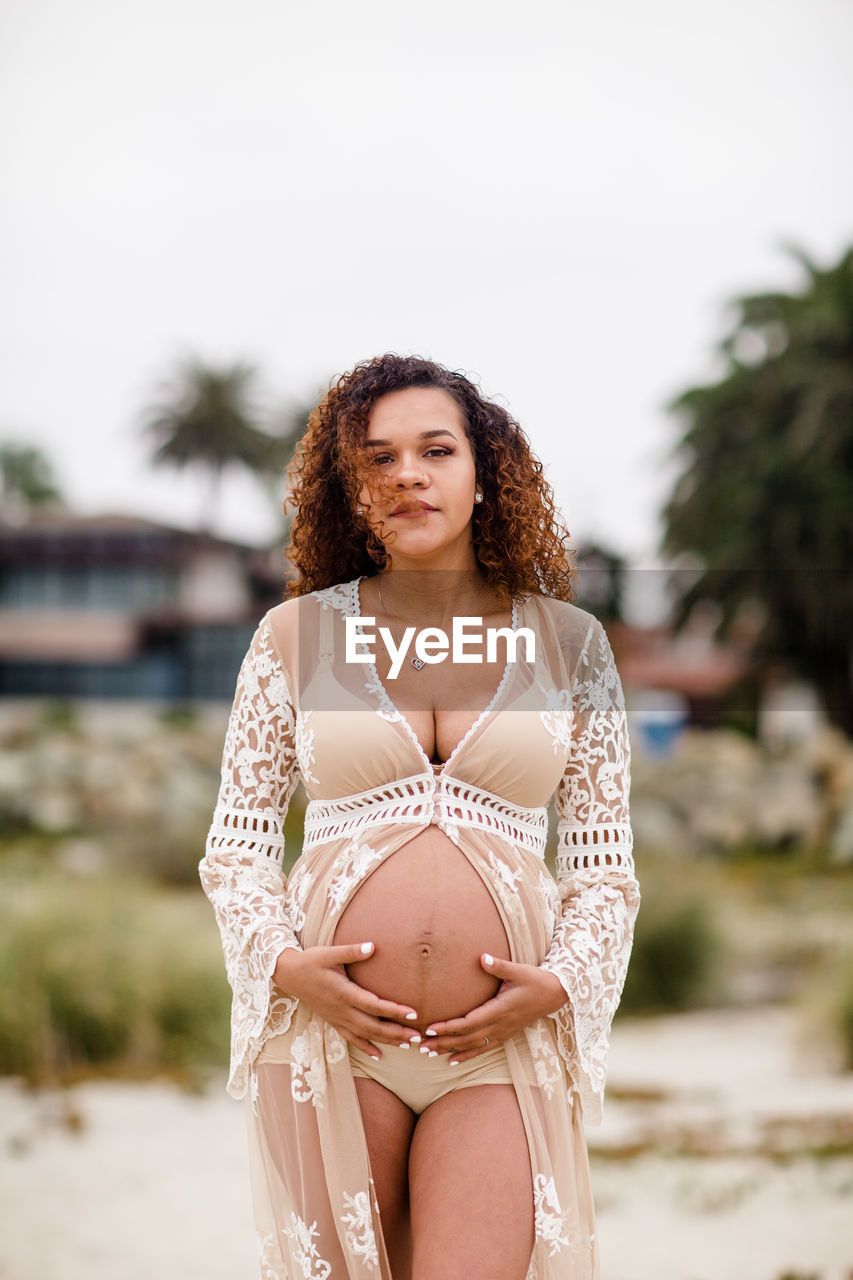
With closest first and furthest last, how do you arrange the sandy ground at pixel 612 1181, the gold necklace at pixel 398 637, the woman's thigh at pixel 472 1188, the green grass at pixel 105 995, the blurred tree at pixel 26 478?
1. the woman's thigh at pixel 472 1188
2. the gold necklace at pixel 398 637
3. the sandy ground at pixel 612 1181
4. the green grass at pixel 105 995
5. the blurred tree at pixel 26 478

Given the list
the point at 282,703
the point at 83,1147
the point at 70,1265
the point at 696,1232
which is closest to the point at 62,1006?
the point at 83,1147

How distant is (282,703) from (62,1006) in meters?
6.28

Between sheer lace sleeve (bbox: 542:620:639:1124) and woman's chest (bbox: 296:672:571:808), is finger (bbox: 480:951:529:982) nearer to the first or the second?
sheer lace sleeve (bbox: 542:620:639:1124)

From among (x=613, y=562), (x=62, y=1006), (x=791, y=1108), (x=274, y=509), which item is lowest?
(x=791, y=1108)

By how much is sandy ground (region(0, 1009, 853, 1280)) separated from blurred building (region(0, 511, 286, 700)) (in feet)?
61.0

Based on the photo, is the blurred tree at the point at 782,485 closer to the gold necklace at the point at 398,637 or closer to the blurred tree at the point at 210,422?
the blurred tree at the point at 210,422

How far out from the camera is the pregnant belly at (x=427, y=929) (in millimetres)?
1977

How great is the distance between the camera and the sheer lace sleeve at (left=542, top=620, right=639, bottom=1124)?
2064mm

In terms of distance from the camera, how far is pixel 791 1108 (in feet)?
25.5

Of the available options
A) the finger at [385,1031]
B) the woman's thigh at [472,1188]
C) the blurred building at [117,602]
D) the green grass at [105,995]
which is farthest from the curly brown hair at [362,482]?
the blurred building at [117,602]

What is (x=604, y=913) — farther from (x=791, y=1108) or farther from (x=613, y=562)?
(x=613, y=562)

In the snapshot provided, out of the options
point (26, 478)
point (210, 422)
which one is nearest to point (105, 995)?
point (210, 422)

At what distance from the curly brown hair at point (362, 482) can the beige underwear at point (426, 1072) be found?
32.9 inches

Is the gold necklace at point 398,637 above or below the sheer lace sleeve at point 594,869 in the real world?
above
